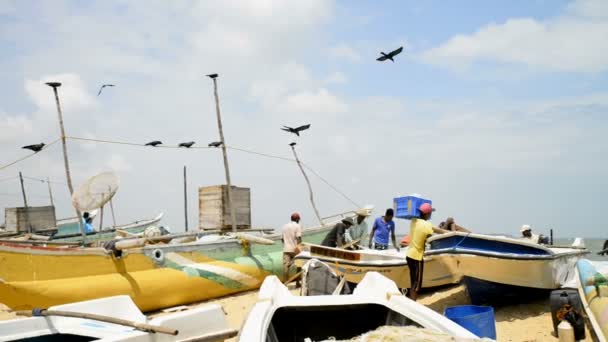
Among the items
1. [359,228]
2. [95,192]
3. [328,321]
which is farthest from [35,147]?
[328,321]

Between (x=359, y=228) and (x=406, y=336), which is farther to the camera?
(x=359, y=228)

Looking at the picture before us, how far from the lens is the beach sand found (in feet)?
25.0

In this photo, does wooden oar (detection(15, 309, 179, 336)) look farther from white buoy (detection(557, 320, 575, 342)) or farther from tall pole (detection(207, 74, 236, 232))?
tall pole (detection(207, 74, 236, 232))

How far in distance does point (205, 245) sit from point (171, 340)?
640 centimetres

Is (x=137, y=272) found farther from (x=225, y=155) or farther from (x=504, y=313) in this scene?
(x=504, y=313)

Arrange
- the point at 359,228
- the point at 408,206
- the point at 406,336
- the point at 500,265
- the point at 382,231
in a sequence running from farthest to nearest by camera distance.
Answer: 1. the point at 359,228
2. the point at 382,231
3. the point at 408,206
4. the point at 500,265
5. the point at 406,336

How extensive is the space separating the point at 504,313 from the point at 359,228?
6711 millimetres

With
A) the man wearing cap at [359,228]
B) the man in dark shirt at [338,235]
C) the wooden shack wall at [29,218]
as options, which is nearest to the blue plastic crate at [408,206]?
the man in dark shirt at [338,235]

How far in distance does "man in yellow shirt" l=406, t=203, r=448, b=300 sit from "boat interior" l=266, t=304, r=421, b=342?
2902 millimetres

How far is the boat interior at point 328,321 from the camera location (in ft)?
17.7

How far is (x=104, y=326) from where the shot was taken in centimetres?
643

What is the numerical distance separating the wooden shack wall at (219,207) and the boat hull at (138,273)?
1.48m

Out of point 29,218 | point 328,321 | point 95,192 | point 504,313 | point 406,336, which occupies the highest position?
point 95,192

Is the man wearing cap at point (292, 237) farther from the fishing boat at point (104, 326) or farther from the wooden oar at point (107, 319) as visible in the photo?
the wooden oar at point (107, 319)
